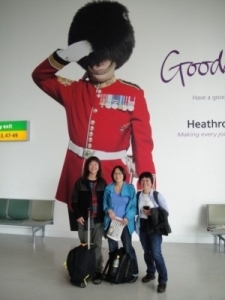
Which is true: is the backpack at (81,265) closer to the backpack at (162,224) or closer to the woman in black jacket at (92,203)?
the woman in black jacket at (92,203)

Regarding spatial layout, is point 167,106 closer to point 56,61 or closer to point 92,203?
point 56,61

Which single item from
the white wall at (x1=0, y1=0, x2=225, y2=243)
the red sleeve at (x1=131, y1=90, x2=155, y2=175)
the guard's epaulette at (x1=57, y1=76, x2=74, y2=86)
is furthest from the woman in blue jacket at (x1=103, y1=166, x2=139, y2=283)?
the guard's epaulette at (x1=57, y1=76, x2=74, y2=86)

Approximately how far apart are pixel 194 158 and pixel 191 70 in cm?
143

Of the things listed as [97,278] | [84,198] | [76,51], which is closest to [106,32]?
[76,51]

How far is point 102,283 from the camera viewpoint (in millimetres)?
2930

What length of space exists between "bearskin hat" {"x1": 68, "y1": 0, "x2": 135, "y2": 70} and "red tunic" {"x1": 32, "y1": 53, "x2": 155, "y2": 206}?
0.43m

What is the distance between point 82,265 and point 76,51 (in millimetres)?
3441

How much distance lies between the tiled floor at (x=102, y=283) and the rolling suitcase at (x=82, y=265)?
7 centimetres

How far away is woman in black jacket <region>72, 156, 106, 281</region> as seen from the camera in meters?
3.06

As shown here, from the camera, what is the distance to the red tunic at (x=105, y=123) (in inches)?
178

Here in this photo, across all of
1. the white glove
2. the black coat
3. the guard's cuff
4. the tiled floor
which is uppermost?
the white glove

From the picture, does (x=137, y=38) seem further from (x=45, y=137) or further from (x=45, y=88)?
(x=45, y=137)

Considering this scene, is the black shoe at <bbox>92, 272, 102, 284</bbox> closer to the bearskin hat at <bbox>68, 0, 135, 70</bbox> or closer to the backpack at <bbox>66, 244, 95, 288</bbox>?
the backpack at <bbox>66, 244, 95, 288</bbox>

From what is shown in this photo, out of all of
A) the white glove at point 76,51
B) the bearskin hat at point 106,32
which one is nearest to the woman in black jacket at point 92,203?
the bearskin hat at point 106,32
